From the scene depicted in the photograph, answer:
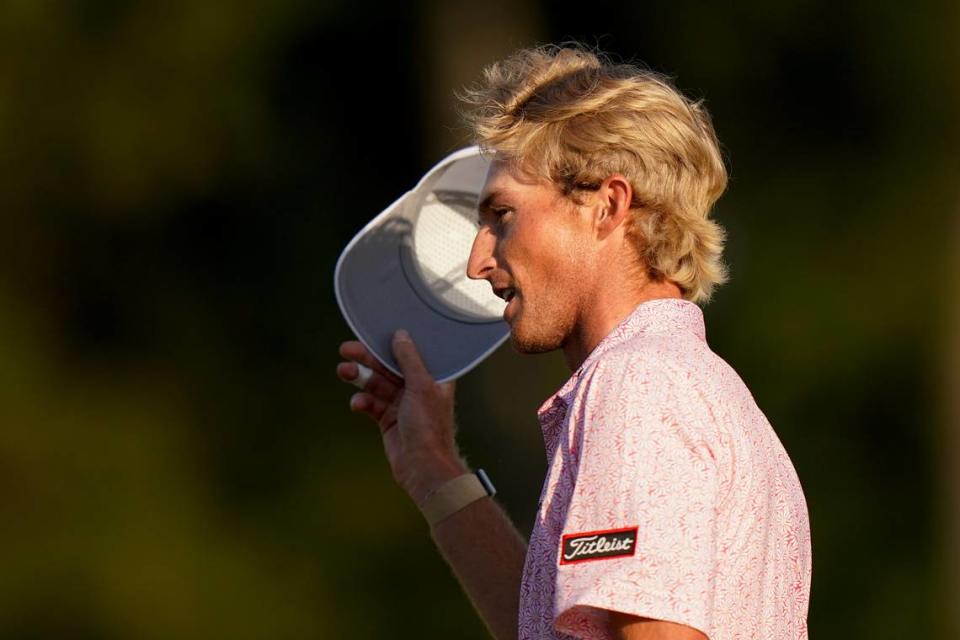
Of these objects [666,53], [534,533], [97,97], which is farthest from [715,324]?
[534,533]

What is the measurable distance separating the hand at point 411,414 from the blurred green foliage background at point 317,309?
5.89 metres

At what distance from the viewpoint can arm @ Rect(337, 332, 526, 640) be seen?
119 inches

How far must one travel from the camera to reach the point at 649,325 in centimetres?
240

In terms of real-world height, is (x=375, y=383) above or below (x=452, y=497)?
above

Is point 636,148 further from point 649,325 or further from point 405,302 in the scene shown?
point 405,302

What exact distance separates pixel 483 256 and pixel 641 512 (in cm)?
70

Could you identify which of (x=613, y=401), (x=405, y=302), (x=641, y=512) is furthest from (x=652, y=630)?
(x=405, y=302)

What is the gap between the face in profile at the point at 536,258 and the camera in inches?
100

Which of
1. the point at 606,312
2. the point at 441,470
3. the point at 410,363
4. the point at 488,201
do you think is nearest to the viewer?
the point at 606,312

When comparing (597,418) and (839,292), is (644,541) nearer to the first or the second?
(597,418)

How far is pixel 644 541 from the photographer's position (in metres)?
2.08

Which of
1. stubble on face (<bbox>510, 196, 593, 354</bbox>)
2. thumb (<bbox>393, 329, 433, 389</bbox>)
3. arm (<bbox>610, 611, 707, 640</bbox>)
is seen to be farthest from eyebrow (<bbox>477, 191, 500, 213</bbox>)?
arm (<bbox>610, 611, 707, 640</bbox>)

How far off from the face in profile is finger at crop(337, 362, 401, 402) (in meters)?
0.73

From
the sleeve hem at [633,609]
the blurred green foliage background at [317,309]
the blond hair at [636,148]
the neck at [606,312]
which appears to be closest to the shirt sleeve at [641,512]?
the sleeve hem at [633,609]
